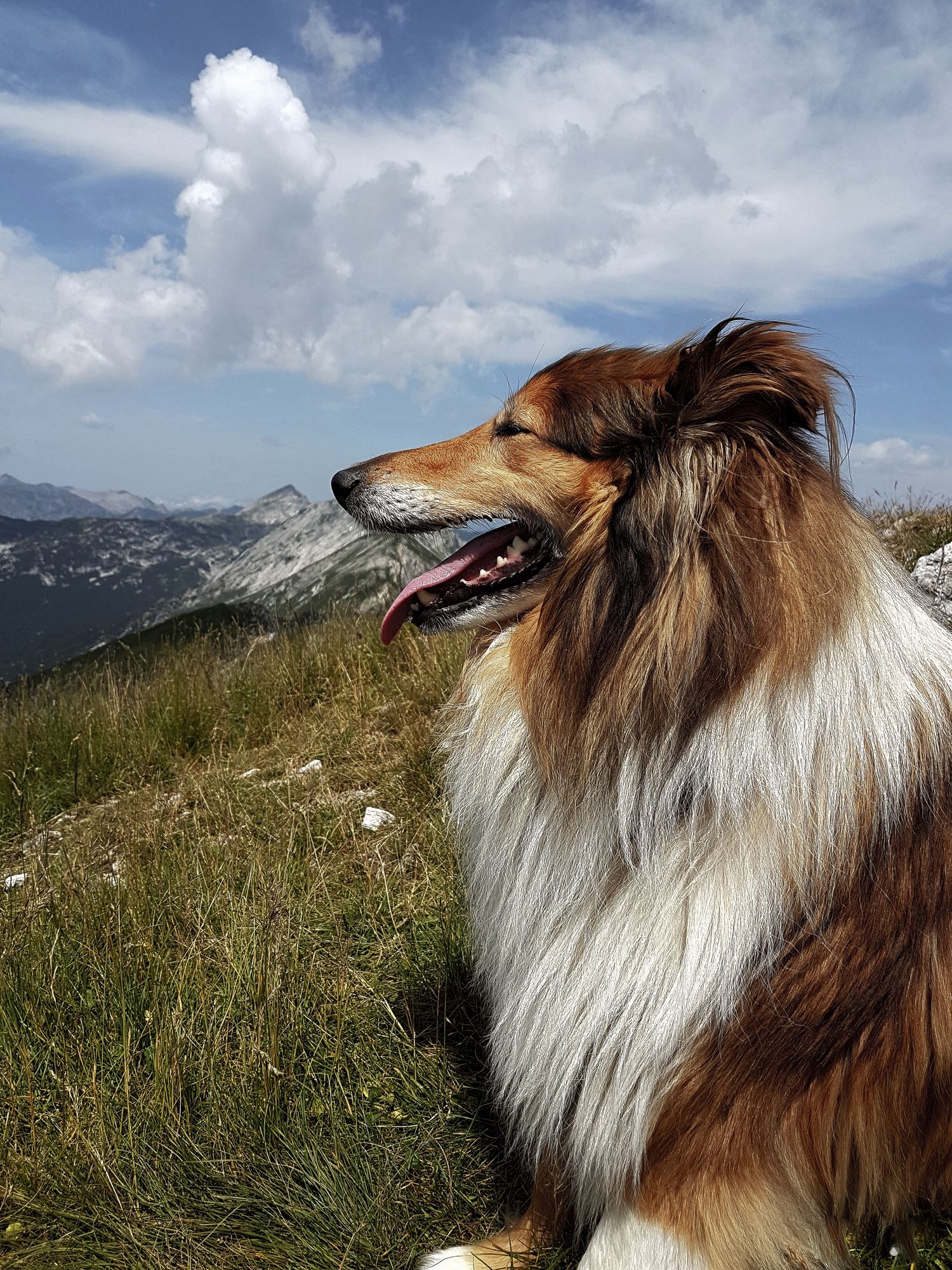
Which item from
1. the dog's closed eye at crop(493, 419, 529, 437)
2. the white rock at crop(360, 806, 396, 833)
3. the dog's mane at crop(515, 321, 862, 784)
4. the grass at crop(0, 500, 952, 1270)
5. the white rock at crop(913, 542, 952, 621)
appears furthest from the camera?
the white rock at crop(913, 542, 952, 621)

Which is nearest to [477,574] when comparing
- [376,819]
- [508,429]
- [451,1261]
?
[508,429]

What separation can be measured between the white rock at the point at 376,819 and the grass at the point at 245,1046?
76 mm

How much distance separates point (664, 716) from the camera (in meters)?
1.81

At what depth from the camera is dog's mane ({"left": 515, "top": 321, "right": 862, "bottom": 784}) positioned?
5.80 feet

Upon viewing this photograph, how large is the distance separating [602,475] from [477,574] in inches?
18.9

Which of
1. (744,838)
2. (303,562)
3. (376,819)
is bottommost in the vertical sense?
(376,819)

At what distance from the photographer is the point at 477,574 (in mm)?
2406

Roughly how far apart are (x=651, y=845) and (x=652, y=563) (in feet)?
2.02

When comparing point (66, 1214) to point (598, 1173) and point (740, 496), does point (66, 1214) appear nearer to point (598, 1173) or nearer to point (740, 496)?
point (598, 1173)

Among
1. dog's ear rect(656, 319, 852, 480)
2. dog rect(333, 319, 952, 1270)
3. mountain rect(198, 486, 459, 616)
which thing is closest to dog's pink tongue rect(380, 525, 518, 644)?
dog rect(333, 319, 952, 1270)

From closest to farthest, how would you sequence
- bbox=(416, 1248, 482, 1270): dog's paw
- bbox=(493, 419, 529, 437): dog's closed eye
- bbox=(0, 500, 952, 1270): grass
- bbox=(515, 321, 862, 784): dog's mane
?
1. bbox=(515, 321, 862, 784): dog's mane
2. bbox=(416, 1248, 482, 1270): dog's paw
3. bbox=(493, 419, 529, 437): dog's closed eye
4. bbox=(0, 500, 952, 1270): grass

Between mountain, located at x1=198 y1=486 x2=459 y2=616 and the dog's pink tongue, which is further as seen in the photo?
mountain, located at x1=198 y1=486 x2=459 y2=616

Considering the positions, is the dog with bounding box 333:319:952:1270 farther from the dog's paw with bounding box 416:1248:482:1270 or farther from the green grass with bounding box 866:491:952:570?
the green grass with bounding box 866:491:952:570

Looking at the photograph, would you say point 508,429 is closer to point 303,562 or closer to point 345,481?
point 345,481
